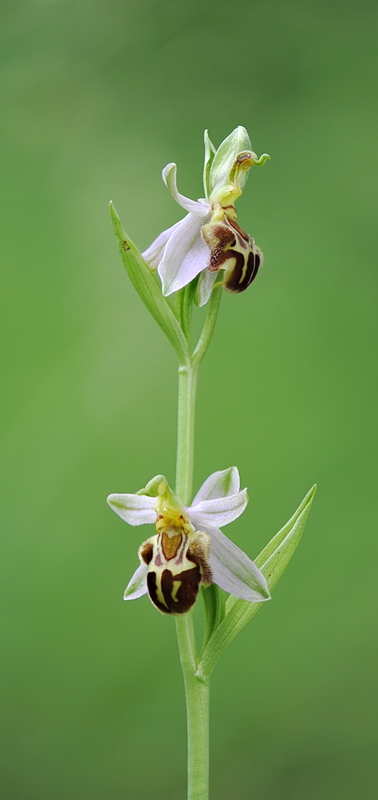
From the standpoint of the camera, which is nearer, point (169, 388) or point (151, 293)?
point (151, 293)

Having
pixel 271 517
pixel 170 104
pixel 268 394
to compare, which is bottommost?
pixel 271 517

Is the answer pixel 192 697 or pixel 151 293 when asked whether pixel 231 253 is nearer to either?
pixel 151 293

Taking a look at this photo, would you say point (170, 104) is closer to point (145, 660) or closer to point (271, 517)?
point (271, 517)

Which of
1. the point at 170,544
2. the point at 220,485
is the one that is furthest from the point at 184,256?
the point at 170,544

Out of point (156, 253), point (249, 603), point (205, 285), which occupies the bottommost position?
point (249, 603)

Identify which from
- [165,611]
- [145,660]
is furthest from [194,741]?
[145,660]
